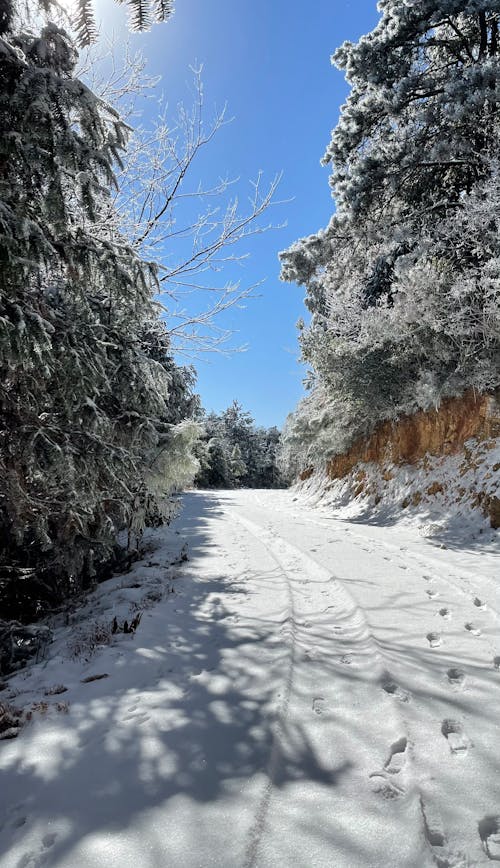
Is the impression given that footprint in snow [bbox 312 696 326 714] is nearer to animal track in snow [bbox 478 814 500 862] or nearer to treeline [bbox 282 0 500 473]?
animal track in snow [bbox 478 814 500 862]

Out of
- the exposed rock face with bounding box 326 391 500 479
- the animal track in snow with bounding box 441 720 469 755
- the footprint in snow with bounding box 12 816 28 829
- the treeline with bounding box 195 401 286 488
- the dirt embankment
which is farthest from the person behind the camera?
the treeline with bounding box 195 401 286 488

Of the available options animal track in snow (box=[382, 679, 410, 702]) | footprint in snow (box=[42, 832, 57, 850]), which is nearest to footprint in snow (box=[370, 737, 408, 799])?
animal track in snow (box=[382, 679, 410, 702])

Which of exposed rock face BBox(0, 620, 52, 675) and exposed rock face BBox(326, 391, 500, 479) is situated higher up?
exposed rock face BBox(326, 391, 500, 479)

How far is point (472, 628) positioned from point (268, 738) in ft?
7.09

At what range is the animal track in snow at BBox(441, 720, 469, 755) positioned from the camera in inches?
74.9

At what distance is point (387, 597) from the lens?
408cm

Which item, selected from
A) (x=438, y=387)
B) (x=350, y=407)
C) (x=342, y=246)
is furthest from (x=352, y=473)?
(x=342, y=246)

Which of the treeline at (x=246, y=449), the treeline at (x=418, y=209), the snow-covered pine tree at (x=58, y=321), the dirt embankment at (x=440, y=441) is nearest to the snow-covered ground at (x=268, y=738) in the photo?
the snow-covered pine tree at (x=58, y=321)

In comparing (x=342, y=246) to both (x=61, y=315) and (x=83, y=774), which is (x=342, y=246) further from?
(x=83, y=774)

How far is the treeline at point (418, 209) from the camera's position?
7.76m

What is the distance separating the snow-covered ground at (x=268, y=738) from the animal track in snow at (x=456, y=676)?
0.04ft

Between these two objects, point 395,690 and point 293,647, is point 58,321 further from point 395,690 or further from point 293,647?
point 395,690

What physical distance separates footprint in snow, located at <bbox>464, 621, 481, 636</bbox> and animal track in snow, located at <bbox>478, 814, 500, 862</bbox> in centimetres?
189

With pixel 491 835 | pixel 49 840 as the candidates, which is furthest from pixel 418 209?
pixel 49 840
